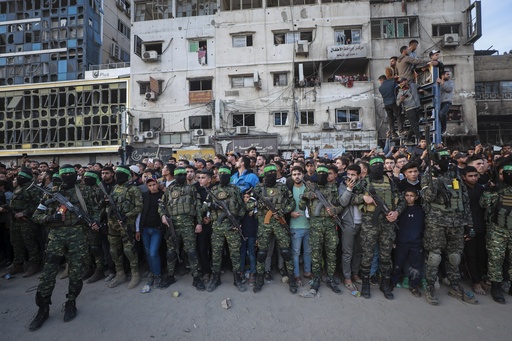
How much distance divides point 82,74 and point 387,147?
24.6 m

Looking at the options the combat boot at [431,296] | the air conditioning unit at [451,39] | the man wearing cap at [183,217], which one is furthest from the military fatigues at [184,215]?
the air conditioning unit at [451,39]

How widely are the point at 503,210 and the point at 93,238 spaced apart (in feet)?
22.0

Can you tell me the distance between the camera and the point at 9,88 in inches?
877

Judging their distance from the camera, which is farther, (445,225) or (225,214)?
(225,214)

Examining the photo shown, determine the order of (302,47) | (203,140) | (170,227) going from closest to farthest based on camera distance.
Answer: (170,227) → (302,47) → (203,140)

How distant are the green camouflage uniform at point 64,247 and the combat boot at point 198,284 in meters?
1.70

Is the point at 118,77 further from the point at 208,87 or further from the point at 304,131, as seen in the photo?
the point at 304,131

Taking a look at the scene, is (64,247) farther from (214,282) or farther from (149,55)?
(149,55)

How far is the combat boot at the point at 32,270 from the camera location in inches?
207

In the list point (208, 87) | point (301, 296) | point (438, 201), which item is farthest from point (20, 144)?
point (438, 201)

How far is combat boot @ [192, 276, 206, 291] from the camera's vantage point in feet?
14.9

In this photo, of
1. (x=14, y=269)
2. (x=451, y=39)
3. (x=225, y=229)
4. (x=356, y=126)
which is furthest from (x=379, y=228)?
(x=451, y=39)

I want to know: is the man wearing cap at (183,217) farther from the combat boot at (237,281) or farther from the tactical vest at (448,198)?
the tactical vest at (448,198)

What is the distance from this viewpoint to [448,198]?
4.03 meters
